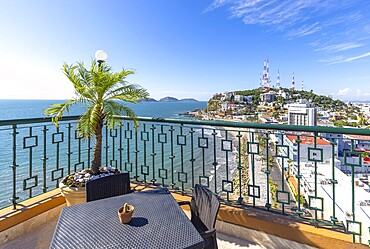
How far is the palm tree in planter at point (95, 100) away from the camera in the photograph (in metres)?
2.30

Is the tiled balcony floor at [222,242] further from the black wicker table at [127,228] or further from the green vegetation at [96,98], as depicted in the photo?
the black wicker table at [127,228]

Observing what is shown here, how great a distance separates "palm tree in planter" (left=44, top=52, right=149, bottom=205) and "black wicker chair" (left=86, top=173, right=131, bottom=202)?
2.37ft

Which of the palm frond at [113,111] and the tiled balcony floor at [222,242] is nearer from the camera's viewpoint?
the tiled balcony floor at [222,242]

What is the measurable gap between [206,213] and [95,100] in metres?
1.76

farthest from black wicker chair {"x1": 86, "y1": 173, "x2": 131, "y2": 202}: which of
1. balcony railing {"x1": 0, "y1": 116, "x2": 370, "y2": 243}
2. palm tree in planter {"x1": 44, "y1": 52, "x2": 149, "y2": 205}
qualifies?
balcony railing {"x1": 0, "y1": 116, "x2": 370, "y2": 243}

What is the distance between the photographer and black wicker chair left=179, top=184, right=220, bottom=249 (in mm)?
1205

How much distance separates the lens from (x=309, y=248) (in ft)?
5.85

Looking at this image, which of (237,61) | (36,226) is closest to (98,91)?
(36,226)

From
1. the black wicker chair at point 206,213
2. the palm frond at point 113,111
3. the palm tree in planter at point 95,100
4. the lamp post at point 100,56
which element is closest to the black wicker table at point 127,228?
the black wicker chair at point 206,213

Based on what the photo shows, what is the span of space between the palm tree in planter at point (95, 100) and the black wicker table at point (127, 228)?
1.13m

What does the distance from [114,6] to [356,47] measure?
2860 centimetres

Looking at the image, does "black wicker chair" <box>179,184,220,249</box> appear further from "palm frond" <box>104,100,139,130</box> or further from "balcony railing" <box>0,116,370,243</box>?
"palm frond" <box>104,100,139,130</box>

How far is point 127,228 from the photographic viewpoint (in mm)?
1057

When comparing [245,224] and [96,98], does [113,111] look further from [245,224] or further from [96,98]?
[245,224]
